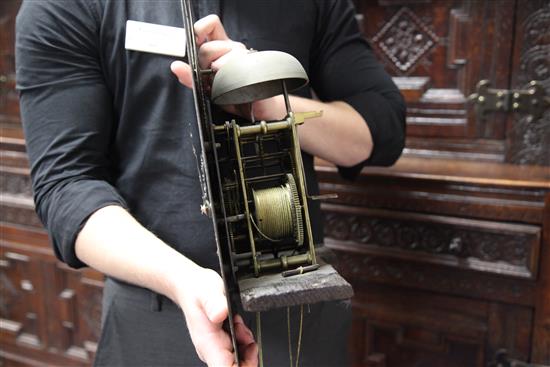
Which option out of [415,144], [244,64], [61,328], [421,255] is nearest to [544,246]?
[421,255]

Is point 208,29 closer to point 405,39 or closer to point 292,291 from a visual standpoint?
point 292,291

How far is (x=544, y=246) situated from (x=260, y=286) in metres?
0.74

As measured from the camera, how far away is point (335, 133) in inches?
26.1

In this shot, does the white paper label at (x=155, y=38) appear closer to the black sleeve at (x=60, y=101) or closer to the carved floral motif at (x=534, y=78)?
the black sleeve at (x=60, y=101)

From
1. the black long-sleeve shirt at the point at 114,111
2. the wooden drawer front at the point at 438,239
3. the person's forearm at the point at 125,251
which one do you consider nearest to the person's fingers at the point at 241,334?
the person's forearm at the point at 125,251

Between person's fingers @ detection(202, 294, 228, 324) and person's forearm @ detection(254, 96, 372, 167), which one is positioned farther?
person's forearm @ detection(254, 96, 372, 167)

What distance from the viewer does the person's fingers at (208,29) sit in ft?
1.62

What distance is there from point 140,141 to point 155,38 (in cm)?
13

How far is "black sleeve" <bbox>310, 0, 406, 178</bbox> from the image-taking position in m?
0.70

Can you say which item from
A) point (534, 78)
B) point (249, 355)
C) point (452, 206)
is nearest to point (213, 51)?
point (249, 355)

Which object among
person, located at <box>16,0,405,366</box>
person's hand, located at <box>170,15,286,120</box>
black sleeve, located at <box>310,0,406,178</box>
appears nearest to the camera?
person's hand, located at <box>170,15,286,120</box>

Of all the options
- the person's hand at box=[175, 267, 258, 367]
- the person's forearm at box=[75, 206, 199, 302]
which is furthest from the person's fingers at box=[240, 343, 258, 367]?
the person's forearm at box=[75, 206, 199, 302]

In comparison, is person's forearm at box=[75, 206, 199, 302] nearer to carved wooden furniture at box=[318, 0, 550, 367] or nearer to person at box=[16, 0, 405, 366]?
person at box=[16, 0, 405, 366]


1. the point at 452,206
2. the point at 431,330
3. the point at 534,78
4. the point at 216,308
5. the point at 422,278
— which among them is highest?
the point at 534,78
